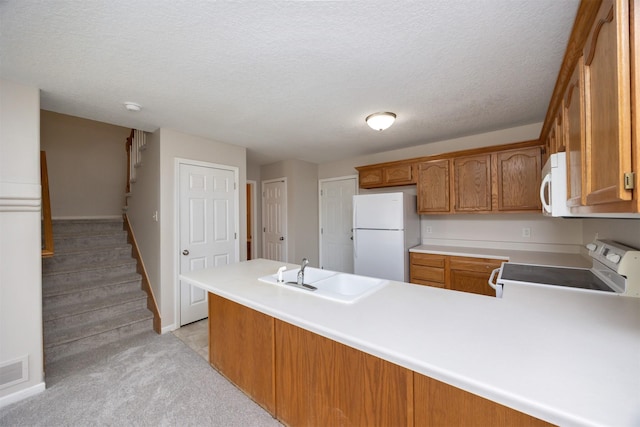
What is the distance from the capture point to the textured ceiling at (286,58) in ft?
4.13

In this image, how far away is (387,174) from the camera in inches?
147

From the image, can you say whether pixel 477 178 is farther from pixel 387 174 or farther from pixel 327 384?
pixel 327 384

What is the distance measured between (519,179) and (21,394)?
4.77 meters

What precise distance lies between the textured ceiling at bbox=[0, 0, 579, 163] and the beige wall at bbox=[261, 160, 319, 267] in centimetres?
178

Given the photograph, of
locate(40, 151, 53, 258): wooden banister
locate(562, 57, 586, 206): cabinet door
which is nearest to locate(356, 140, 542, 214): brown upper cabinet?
locate(562, 57, 586, 206): cabinet door

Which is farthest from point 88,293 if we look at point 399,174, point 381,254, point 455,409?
point 399,174

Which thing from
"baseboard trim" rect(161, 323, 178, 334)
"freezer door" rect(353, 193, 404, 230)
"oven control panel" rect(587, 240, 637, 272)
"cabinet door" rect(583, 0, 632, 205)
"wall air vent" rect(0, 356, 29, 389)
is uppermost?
"cabinet door" rect(583, 0, 632, 205)

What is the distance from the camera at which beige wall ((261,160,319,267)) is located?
441 cm

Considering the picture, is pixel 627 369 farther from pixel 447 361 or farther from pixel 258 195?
pixel 258 195

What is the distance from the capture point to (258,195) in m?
5.01

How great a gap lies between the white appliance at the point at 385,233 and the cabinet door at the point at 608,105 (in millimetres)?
2174

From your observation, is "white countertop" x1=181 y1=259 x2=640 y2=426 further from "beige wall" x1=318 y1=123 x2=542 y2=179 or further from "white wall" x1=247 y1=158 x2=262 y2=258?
"white wall" x1=247 y1=158 x2=262 y2=258

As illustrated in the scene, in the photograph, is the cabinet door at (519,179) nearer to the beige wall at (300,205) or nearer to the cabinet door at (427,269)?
the cabinet door at (427,269)

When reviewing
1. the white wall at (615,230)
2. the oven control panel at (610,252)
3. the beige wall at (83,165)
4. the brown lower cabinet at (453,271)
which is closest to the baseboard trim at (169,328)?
the beige wall at (83,165)
